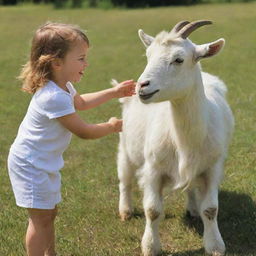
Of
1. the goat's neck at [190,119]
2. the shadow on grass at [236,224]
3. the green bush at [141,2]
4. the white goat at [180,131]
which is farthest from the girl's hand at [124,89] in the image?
the green bush at [141,2]

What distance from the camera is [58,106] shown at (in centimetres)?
373

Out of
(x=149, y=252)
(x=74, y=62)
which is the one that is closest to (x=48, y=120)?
(x=74, y=62)

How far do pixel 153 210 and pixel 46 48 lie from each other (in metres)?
1.77

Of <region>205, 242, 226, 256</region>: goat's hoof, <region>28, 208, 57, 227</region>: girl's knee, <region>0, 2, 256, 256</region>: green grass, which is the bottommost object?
<region>0, 2, 256, 256</region>: green grass

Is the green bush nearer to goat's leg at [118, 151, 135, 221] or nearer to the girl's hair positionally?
goat's leg at [118, 151, 135, 221]

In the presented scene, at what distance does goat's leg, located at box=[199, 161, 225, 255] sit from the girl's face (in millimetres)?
1517

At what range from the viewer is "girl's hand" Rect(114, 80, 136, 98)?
4344 mm

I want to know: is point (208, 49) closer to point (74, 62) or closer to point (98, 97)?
point (98, 97)

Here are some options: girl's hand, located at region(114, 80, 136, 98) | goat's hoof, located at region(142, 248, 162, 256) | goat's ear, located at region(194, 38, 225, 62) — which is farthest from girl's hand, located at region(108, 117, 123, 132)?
goat's hoof, located at region(142, 248, 162, 256)

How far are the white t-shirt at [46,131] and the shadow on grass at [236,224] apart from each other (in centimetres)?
156

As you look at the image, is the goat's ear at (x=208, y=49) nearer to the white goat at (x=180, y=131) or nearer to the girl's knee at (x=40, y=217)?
the white goat at (x=180, y=131)

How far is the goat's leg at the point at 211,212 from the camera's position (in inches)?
183

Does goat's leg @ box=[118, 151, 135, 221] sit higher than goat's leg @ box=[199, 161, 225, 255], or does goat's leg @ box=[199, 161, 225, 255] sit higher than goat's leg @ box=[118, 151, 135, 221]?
goat's leg @ box=[199, 161, 225, 255]

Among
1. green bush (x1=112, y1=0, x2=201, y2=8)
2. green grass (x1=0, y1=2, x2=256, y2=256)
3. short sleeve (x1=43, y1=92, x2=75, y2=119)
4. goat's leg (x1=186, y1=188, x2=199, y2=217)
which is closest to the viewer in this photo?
short sleeve (x1=43, y1=92, x2=75, y2=119)
